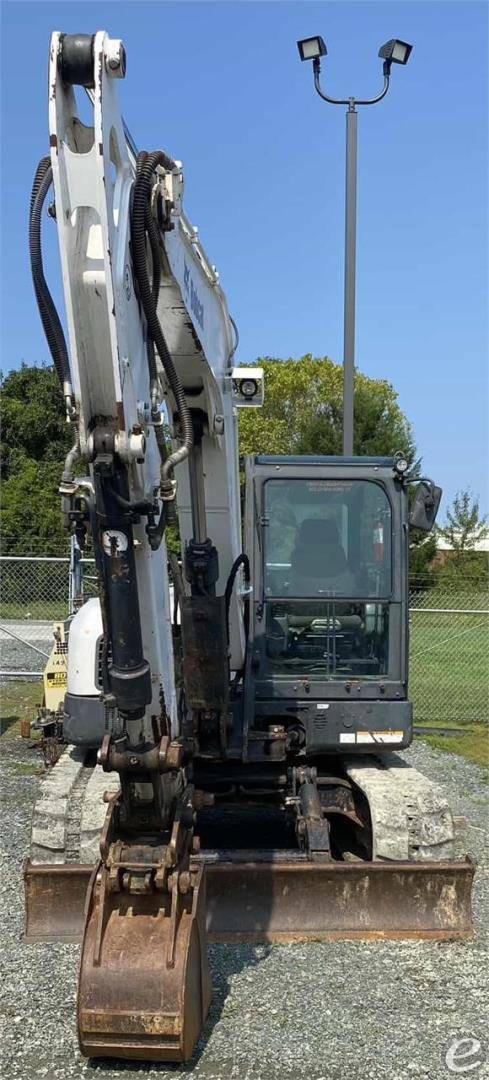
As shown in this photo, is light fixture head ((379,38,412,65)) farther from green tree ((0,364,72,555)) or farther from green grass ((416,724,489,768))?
→ green tree ((0,364,72,555))

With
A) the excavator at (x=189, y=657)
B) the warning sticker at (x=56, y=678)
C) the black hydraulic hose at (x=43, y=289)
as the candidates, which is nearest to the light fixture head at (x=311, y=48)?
the excavator at (x=189, y=657)

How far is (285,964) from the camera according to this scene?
5.32 metres

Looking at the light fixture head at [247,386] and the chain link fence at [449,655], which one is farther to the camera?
the chain link fence at [449,655]

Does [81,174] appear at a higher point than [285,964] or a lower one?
higher

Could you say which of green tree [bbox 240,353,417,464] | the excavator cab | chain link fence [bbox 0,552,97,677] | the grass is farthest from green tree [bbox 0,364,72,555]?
the excavator cab

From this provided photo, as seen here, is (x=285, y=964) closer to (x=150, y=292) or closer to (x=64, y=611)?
(x=150, y=292)

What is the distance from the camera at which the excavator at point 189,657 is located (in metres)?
3.75

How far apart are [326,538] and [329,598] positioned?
1.34 ft

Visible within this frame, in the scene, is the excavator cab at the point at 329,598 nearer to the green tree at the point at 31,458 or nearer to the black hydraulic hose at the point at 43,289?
the black hydraulic hose at the point at 43,289

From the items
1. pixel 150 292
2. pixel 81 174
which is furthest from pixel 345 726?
pixel 81 174

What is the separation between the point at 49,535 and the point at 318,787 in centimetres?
2079

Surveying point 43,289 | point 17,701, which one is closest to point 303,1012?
point 43,289

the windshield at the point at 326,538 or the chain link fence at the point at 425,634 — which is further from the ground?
the windshield at the point at 326,538

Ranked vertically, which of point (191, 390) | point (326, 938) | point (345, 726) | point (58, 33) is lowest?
point (326, 938)
